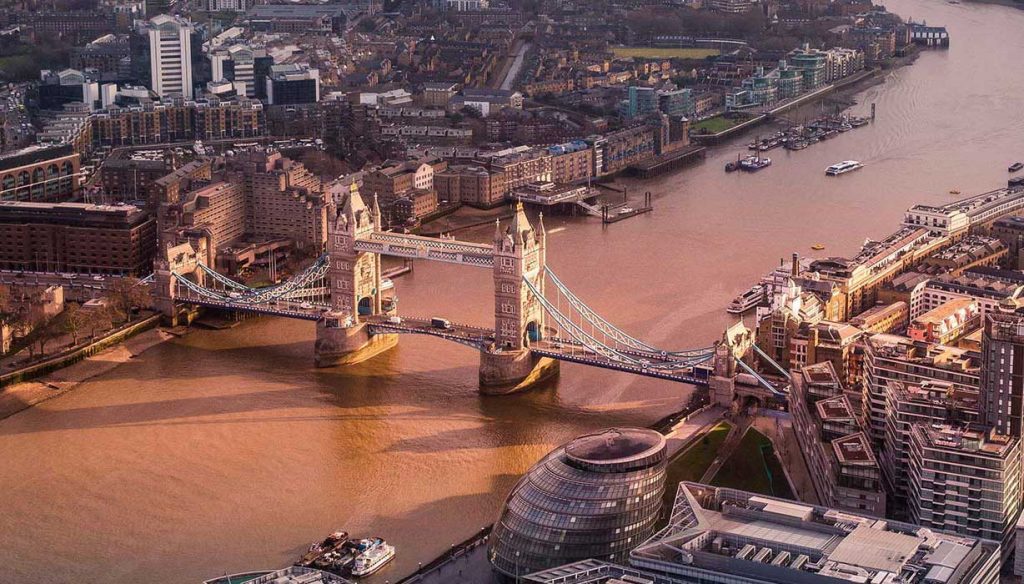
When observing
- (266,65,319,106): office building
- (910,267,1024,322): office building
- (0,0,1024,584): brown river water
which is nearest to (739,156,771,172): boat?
(0,0,1024,584): brown river water

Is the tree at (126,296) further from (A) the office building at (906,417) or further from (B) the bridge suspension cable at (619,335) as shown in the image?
(A) the office building at (906,417)

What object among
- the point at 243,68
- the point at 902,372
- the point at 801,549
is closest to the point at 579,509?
the point at 801,549

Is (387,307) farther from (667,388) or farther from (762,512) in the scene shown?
(762,512)

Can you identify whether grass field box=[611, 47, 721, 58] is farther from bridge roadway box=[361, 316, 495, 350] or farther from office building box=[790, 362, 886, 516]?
office building box=[790, 362, 886, 516]

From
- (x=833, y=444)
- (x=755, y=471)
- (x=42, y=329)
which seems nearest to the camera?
(x=833, y=444)

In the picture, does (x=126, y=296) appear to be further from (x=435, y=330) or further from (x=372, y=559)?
(x=372, y=559)

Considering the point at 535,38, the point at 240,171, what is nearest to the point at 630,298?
the point at 240,171

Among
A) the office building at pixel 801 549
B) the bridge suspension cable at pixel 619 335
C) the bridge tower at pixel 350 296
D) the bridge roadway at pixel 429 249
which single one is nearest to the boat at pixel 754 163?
the bridge suspension cable at pixel 619 335
